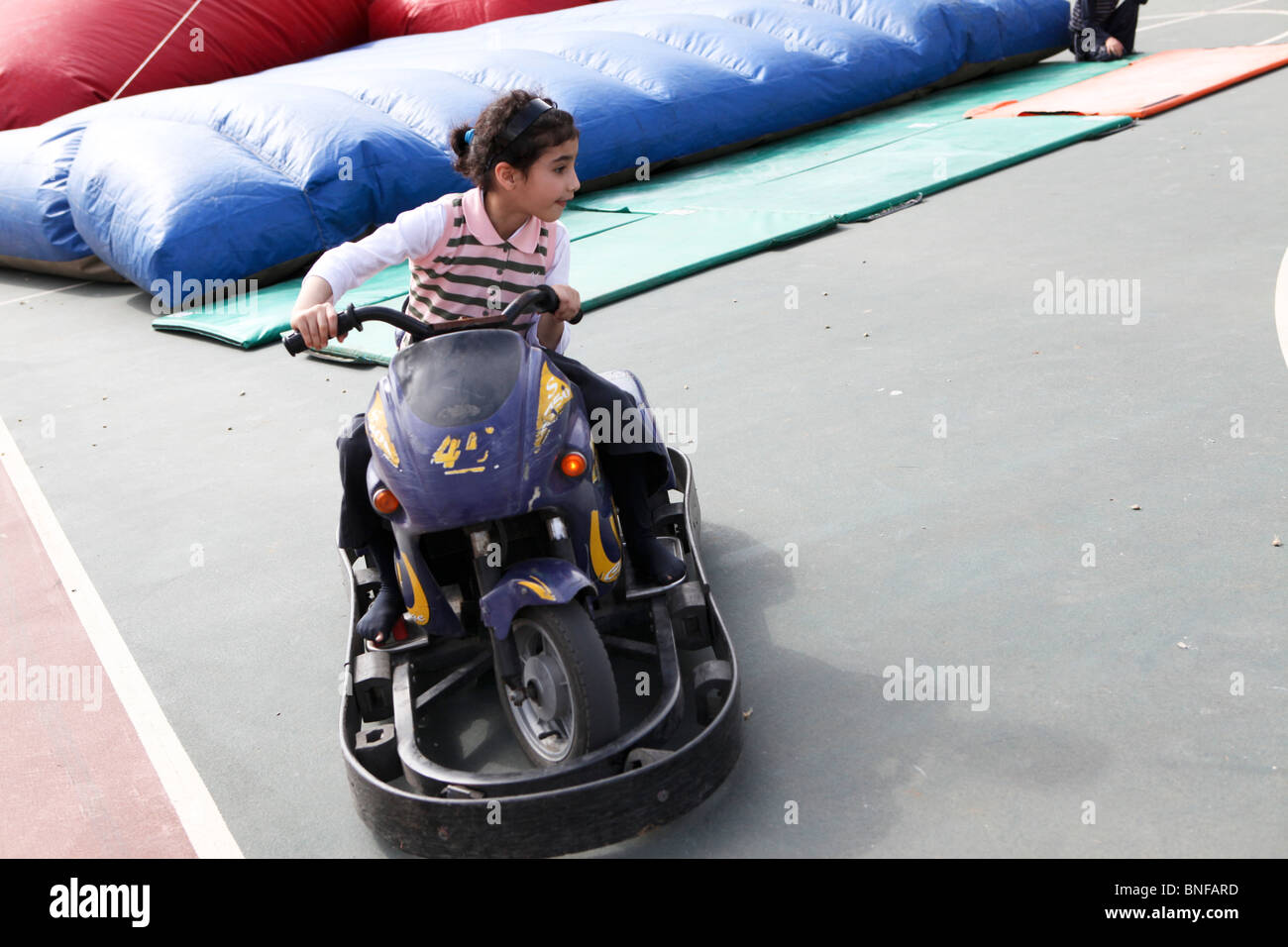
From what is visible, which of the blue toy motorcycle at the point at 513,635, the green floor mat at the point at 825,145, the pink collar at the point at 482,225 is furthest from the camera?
the green floor mat at the point at 825,145

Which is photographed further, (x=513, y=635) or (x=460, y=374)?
(x=513, y=635)

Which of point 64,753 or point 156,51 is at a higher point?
point 156,51

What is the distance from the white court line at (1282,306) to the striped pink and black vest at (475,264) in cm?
341

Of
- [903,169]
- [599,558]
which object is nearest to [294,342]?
[599,558]

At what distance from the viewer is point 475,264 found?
361 cm

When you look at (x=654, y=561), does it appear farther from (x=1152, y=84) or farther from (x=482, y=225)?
(x=1152, y=84)

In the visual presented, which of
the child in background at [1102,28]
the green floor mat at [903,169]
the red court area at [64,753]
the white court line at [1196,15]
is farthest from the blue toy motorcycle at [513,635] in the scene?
the white court line at [1196,15]

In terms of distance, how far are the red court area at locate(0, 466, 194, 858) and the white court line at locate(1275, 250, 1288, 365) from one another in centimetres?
463

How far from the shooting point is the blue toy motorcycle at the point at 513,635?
2832mm

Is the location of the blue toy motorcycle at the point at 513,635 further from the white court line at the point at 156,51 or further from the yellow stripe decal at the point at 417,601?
the white court line at the point at 156,51

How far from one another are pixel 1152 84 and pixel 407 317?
36.0 ft

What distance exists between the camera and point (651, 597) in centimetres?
357

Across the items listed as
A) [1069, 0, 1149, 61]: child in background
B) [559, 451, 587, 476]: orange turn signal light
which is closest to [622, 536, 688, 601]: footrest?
[559, 451, 587, 476]: orange turn signal light

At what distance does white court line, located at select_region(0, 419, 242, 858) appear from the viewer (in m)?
3.15
